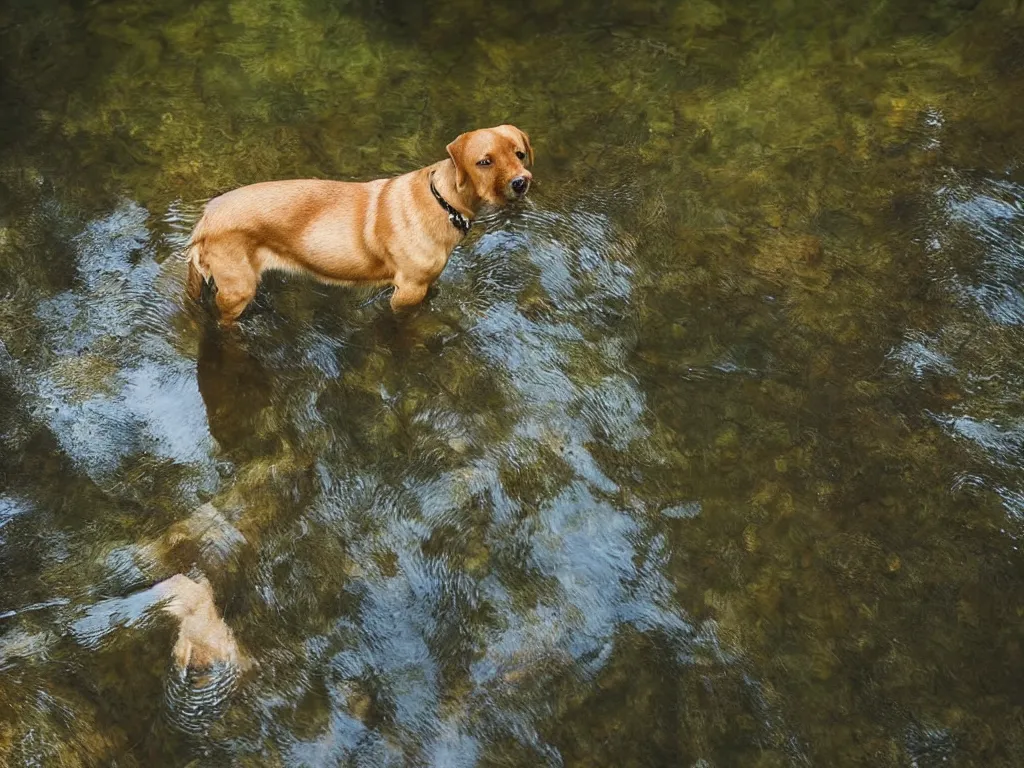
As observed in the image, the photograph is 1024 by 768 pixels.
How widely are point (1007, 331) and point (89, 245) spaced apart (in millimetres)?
5916

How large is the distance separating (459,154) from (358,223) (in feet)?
2.47

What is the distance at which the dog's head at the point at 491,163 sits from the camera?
4727mm

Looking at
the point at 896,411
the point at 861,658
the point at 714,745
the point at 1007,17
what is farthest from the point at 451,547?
the point at 1007,17

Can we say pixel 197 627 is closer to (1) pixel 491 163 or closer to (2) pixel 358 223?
(2) pixel 358 223

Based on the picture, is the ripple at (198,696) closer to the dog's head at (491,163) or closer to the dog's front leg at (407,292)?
the dog's front leg at (407,292)

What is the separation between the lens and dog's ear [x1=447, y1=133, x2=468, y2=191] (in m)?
4.75

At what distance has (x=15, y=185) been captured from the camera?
19.5 ft

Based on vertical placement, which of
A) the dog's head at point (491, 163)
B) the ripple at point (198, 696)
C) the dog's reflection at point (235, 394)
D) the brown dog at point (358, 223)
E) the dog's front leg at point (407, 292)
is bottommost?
the ripple at point (198, 696)

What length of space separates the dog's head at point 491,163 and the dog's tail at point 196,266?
59.9 inches

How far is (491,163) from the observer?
4750 mm

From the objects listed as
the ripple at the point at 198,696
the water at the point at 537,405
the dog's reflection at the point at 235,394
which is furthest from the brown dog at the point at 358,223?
the ripple at the point at 198,696

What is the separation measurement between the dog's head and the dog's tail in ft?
4.99

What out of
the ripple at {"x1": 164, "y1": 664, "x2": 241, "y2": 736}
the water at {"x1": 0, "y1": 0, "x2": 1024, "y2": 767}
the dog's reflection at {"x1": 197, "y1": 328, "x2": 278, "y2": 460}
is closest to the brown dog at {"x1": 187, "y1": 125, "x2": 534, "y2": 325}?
the dog's reflection at {"x1": 197, "y1": 328, "x2": 278, "y2": 460}

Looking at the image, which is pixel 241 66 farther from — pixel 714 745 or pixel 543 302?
pixel 714 745
